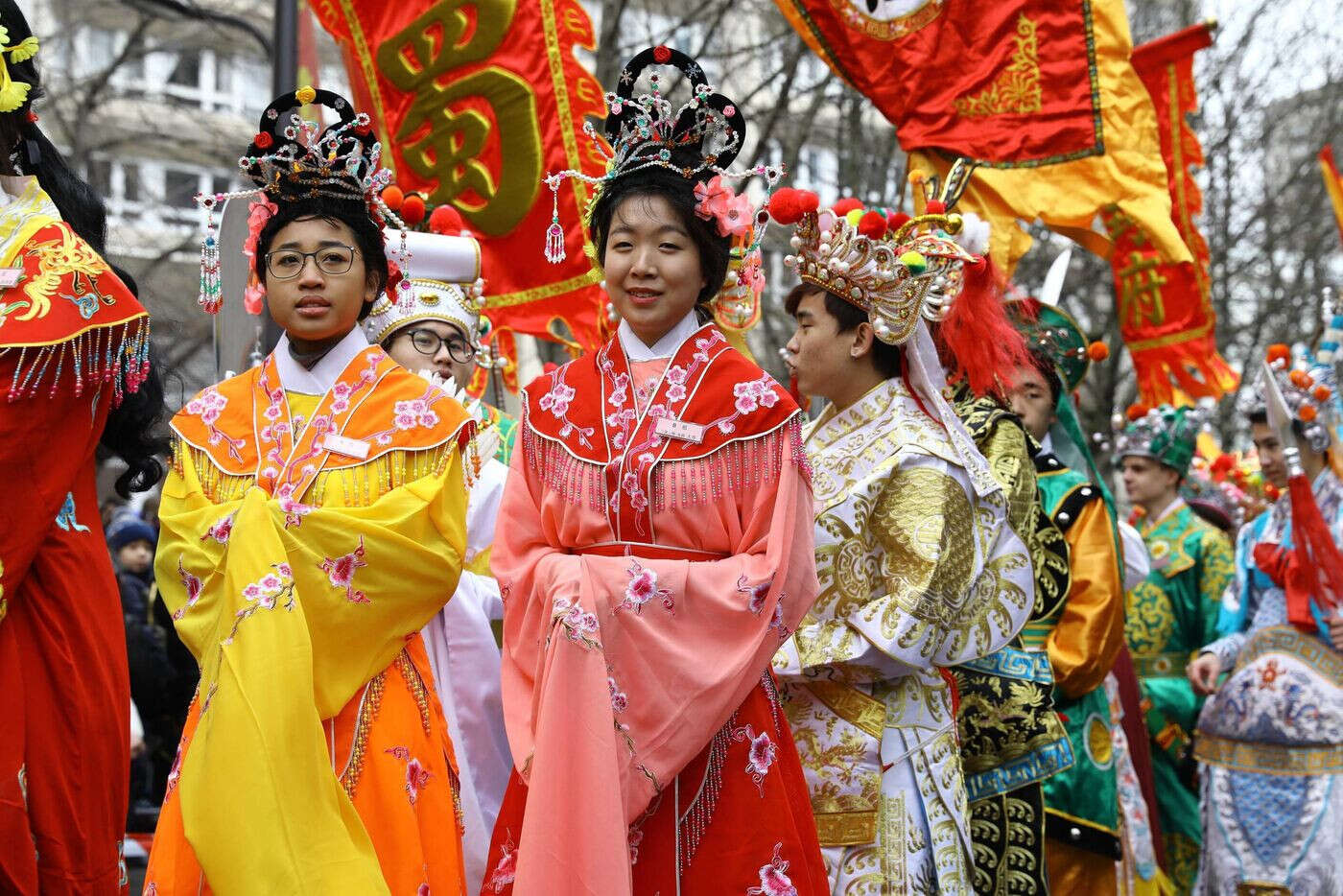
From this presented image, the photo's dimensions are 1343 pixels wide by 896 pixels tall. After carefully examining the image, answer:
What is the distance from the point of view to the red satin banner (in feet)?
22.0

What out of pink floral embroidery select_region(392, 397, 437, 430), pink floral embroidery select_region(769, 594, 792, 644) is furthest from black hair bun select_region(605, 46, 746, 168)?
pink floral embroidery select_region(769, 594, 792, 644)

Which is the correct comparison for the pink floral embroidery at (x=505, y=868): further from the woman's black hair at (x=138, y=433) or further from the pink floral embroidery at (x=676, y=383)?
the woman's black hair at (x=138, y=433)

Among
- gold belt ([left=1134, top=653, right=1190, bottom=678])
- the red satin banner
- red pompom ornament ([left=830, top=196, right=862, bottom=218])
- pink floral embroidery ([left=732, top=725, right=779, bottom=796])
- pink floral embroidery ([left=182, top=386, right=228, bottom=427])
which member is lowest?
gold belt ([left=1134, top=653, right=1190, bottom=678])

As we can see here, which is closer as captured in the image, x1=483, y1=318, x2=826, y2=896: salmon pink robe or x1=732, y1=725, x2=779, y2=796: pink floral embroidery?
x1=483, y1=318, x2=826, y2=896: salmon pink robe

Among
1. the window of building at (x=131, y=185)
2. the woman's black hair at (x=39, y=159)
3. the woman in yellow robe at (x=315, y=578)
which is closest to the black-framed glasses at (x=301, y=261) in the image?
the woman in yellow robe at (x=315, y=578)

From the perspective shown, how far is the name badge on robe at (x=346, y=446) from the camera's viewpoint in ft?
12.2

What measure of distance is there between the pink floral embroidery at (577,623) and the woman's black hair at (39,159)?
150 centimetres

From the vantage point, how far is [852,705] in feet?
13.9

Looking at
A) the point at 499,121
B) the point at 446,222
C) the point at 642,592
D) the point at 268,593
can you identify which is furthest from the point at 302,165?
the point at 499,121

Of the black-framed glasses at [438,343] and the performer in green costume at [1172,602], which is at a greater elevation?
the black-framed glasses at [438,343]

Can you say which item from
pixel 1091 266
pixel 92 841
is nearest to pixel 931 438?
pixel 92 841

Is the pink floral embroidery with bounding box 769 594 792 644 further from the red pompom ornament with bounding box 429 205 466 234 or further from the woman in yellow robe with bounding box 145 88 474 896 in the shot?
the red pompom ornament with bounding box 429 205 466 234

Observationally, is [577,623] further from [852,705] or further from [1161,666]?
[1161,666]

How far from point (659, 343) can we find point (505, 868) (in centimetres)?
118
